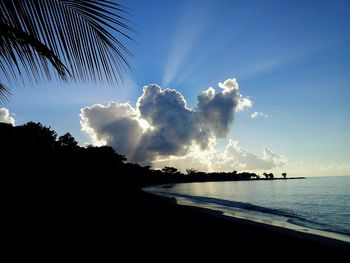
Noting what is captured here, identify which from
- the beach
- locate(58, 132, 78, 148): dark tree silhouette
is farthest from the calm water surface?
locate(58, 132, 78, 148): dark tree silhouette

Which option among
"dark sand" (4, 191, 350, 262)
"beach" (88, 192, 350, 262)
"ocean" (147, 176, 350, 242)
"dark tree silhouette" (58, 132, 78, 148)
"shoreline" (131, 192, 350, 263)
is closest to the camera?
"dark sand" (4, 191, 350, 262)

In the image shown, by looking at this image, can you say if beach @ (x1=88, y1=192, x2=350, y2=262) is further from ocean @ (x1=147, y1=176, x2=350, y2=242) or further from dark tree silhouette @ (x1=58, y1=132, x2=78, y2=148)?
dark tree silhouette @ (x1=58, y1=132, x2=78, y2=148)

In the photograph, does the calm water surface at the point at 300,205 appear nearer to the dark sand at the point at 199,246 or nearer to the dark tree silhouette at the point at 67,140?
the dark sand at the point at 199,246

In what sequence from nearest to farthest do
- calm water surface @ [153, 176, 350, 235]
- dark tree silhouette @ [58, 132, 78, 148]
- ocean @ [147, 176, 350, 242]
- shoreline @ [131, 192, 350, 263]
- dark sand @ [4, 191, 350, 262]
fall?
dark sand @ [4, 191, 350, 262]
shoreline @ [131, 192, 350, 263]
ocean @ [147, 176, 350, 242]
calm water surface @ [153, 176, 350, 235]
dark tree silhouette @ [58, 132, 78, 148]

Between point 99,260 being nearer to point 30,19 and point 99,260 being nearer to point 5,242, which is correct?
point 5,242

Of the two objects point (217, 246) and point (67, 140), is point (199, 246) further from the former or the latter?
point (67, 140)

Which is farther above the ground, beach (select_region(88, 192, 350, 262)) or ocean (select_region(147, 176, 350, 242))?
ocean (select_region(147, 176, 350, 242))

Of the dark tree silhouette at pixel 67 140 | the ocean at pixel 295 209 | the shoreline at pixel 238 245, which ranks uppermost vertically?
the dark tree silhouette at pixel 67 140

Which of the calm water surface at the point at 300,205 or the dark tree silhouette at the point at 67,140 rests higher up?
the dark tree silhouette at the point at 67,140

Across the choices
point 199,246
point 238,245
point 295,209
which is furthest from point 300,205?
point 199,246

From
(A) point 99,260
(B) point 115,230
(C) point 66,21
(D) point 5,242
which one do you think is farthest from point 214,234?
(C) point 66,21

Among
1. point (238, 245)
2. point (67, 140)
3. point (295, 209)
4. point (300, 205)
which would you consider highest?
point (67, 140)

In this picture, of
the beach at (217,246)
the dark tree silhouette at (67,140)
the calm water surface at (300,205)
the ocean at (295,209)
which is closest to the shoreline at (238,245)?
the beach at (217,246)

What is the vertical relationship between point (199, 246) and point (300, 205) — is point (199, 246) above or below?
below
